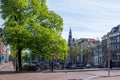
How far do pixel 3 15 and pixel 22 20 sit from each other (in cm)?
361

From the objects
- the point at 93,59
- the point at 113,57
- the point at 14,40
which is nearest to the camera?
the point at 14,40

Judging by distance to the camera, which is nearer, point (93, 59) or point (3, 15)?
point (3, 15)

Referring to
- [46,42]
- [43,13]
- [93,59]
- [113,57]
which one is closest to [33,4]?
[43,13]

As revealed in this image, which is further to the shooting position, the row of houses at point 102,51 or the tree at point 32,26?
the row of houses at point 102,51

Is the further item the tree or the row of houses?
the row of houses

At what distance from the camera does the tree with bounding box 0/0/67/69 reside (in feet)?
189

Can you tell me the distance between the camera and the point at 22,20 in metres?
59.0

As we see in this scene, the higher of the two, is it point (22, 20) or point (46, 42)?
point (22, 20)

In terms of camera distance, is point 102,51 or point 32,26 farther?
point 102,51

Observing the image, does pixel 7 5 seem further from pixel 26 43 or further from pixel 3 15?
pixel 26 43

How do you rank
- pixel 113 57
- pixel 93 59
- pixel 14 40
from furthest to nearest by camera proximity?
pixel 93 59 < pixel 113 57 < pixel 14 40

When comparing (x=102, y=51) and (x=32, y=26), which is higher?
(x=32, y=26)

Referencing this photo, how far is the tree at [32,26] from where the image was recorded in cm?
5753

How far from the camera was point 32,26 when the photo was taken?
58688 millimetres
